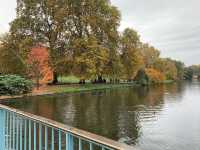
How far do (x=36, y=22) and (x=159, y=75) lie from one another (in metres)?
31.3

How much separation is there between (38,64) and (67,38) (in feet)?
26.1

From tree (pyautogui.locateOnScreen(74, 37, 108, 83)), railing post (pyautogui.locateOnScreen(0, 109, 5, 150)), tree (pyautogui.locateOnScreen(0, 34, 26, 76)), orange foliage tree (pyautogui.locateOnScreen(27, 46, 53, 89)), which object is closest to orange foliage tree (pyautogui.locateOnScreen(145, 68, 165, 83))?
tree (pyautogui.locateOnScreen(74, 37, 108, 83))

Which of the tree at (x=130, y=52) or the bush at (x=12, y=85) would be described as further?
the tree at (x=130, y=52)

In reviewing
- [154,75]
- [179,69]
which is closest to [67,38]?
[154,75]

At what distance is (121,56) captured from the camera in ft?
153

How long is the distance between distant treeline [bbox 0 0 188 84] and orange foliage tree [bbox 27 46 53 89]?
0.12 meters

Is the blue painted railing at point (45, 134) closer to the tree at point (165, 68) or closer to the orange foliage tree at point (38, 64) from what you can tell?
the orange foliage tree at point (38, 64)

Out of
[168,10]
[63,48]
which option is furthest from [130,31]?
[168,10]

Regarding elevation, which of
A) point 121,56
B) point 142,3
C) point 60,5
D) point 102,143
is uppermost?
point 60,5

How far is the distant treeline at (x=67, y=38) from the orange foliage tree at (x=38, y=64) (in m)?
0.12

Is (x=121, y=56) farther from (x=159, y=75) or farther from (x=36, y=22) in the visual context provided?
(x=159, y=75)

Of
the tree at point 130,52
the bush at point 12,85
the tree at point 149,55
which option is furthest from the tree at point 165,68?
the bush at point 12,85

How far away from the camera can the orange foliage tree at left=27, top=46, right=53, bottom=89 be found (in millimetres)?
33250

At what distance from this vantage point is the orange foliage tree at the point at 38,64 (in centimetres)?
3325
